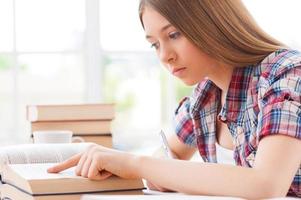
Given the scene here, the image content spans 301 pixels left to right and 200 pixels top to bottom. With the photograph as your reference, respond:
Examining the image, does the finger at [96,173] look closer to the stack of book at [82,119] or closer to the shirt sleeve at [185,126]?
the shirt sleeve at [185,126]

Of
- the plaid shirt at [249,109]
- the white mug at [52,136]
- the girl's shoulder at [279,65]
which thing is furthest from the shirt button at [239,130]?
the white mug at [52,136]

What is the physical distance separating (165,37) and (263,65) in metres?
0.20

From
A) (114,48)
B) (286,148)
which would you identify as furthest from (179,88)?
(286,148)

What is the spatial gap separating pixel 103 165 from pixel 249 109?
0.36 metres

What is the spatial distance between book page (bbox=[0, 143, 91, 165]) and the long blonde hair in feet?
1.02

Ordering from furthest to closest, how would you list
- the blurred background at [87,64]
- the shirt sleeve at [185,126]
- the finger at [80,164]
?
the blurred background at [87,64] → the shirt sleeve at [185,126] → the finger at [80,164]

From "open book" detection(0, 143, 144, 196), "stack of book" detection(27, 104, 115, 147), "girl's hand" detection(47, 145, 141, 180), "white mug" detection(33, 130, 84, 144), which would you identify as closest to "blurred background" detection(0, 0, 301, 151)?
"stack of book" detection(27, 104, 115, 147)

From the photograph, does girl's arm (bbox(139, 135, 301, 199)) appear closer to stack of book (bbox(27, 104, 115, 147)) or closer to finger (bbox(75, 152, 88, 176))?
finger (bbox(75, 152, 88, 176))

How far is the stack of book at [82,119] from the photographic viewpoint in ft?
5.58

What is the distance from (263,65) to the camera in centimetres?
127

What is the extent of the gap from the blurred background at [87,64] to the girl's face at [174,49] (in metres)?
1.83

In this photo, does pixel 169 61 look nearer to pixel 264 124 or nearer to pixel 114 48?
pixel 264 124

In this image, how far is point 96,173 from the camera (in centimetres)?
100

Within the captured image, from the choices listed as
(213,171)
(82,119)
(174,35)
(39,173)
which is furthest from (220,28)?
(82,119)
